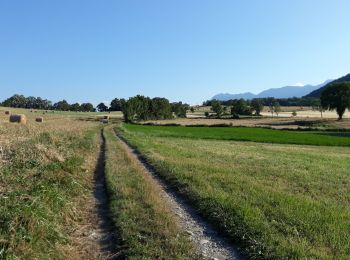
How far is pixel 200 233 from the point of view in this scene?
9.14 metres

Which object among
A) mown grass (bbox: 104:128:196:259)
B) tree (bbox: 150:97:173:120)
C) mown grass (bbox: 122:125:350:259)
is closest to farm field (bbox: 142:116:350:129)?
tree (bbox: 150:97:173:120)

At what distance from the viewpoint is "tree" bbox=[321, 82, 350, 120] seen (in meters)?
122

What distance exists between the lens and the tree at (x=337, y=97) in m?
122

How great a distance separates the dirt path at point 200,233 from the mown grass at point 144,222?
240 mm

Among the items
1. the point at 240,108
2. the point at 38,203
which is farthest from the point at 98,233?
the point at 240,108

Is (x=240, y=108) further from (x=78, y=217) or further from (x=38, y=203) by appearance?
(x=38, y=203)

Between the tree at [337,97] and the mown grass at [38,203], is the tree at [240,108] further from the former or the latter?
the mown grass at [38,203]

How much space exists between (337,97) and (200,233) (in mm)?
124217

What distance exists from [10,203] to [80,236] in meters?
1.67

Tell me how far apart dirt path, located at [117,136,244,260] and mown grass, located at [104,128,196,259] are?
240 millimetres

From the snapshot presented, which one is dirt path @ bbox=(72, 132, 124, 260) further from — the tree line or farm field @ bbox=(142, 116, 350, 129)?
the tree line

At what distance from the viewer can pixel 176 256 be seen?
24.3 ft

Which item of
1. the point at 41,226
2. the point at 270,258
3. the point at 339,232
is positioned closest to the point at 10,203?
the point at 41,226

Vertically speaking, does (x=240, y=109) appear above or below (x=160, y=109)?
below
